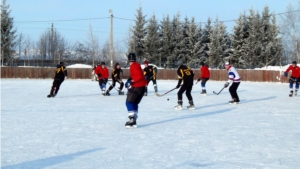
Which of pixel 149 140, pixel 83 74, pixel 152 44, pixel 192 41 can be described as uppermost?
pixel 192 41

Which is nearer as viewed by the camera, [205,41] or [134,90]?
[134,90]

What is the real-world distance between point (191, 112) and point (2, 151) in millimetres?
6752

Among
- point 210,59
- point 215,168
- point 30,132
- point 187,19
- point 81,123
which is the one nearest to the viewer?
point 215,168

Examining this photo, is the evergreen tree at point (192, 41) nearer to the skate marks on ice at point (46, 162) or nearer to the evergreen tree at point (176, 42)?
the evergreen tree at point (176, 42)

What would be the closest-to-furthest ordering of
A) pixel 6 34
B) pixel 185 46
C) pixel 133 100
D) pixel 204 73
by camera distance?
pixel 133 100 → pixel 204 73 → pixel 6 34 → pixel 185 46

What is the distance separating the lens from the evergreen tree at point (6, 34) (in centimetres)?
4769

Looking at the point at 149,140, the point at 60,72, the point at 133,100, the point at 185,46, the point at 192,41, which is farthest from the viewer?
the point at 185,46

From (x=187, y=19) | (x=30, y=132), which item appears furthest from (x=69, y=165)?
(x=187, y=19)

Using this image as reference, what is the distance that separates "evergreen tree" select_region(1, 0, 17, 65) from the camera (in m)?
47.7

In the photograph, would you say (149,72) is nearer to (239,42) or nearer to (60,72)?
(60,72)

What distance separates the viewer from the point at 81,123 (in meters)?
9.19

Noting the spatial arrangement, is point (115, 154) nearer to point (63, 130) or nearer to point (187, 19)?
point (63, 130)

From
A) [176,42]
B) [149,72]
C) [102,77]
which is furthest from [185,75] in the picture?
[176,42]

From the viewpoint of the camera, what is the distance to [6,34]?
157 ft
